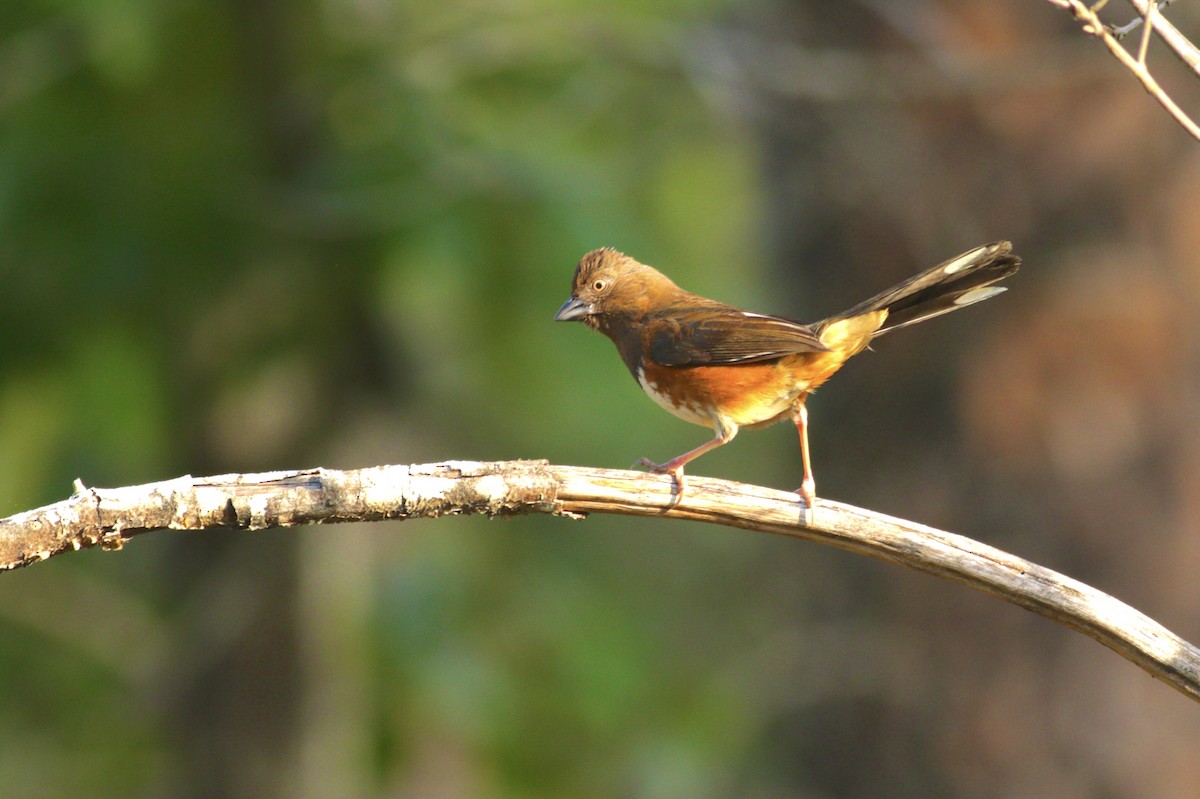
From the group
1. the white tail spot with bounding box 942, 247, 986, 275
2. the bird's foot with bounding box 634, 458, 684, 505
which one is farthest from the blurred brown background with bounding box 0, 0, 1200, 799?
the bird's foot with bounding box 634, 458, 684, 505

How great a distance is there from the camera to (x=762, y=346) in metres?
3.72

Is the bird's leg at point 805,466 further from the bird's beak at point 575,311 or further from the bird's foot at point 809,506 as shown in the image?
the bird's beak at point 575,311

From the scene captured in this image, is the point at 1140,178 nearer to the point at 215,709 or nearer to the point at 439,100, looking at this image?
the point at 439,100

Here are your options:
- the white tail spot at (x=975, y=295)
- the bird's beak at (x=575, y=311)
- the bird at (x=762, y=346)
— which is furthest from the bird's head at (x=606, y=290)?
the white tail spot at (x=975, y=295)

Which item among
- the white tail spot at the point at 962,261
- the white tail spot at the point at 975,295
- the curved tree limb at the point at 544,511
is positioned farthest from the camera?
the white tail spot at the point at 975,295

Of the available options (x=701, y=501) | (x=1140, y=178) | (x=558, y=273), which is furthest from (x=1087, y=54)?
(x=701, y=501)

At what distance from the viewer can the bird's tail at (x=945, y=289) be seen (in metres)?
3.40

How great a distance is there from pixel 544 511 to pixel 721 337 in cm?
123

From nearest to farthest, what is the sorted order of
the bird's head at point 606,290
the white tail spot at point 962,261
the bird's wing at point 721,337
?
the white tail spot at point 962,261
the bird's wing at point 721,337
the bird's head at point 606,290

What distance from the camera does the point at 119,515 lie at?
→ 2.50 metres

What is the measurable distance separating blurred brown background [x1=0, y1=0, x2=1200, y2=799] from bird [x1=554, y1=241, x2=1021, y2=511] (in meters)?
1.98

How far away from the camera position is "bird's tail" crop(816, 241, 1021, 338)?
134 inches

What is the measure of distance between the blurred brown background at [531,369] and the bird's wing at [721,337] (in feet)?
6.44

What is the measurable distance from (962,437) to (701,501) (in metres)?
3.04
